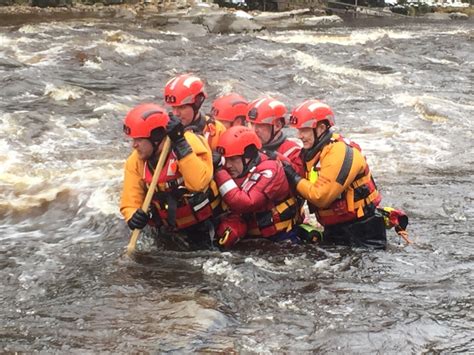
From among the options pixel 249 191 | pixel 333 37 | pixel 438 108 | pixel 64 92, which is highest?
pixel 249 191

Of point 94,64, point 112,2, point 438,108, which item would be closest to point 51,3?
point 112,2

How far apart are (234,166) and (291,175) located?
0.53m

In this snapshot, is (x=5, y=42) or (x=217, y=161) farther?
(x=5, y=42)

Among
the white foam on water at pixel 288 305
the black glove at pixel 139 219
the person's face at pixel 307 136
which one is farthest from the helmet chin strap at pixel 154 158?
the white foam on water at pixel 288 305

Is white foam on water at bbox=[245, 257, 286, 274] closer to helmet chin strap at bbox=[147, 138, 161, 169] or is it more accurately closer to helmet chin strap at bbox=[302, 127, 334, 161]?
helmet chin strap at bbox=[302, 127, 334, 161]

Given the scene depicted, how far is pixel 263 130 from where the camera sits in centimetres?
613

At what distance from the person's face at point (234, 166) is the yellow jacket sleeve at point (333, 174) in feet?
1.79

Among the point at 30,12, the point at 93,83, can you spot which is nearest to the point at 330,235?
the point at 93,83

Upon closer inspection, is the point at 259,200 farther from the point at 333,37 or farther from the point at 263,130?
the point at 333,37

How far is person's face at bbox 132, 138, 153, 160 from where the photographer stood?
5.26m

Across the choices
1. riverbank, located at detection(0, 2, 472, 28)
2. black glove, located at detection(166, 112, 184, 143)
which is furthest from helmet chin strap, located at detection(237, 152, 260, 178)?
riverbank, located at detection(0, 2, 472, 28)

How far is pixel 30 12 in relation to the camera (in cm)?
2967

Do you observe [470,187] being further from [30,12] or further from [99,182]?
[30,12]

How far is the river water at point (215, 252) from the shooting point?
4355mm
